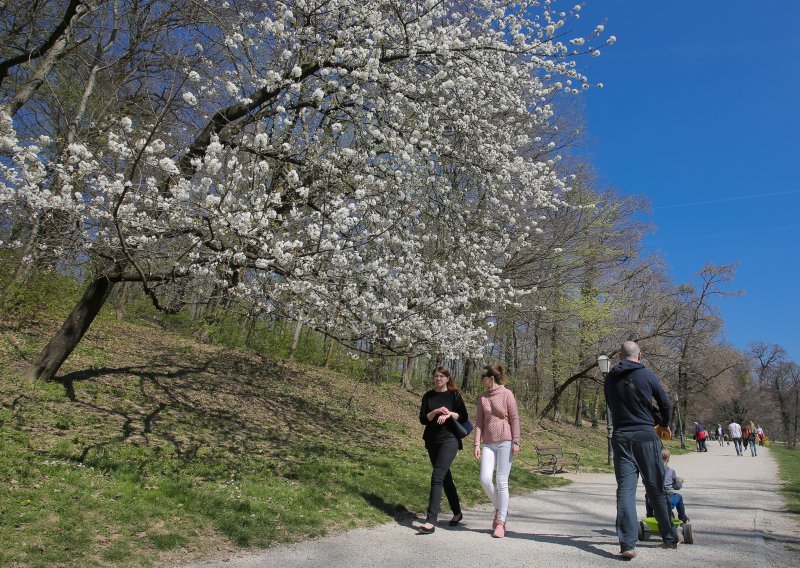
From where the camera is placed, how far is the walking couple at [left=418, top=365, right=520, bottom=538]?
5113mm

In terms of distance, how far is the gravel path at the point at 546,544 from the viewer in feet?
13.4

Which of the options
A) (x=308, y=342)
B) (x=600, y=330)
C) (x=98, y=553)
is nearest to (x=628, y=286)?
(x=600, y=330)

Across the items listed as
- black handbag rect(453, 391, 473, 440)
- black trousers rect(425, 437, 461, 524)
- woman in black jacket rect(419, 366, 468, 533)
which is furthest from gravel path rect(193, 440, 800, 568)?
black handbag rect(453, 391, 473, 440)

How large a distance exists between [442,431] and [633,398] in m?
1.97

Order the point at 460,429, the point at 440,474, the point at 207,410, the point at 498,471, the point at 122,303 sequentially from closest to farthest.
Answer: the point at 498,471, the point at 440,474, the point at 460,429, the point at 207,410, the point at 122,303

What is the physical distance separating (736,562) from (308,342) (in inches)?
646

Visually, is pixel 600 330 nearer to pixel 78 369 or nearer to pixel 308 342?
pixel 308 342

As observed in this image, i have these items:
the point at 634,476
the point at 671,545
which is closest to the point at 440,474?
the point at 634,476

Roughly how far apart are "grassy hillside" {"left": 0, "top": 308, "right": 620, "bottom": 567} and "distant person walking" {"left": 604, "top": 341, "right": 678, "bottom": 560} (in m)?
2.54

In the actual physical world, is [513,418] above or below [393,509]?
above

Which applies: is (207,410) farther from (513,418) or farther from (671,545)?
(671,545)

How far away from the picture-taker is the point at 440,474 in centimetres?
525

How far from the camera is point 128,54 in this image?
7855mm

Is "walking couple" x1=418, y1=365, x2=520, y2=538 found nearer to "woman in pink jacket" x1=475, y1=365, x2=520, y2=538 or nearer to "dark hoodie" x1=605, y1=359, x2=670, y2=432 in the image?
"woman in pink jacket" x1=475, y1=365, x2=520, y2=538
